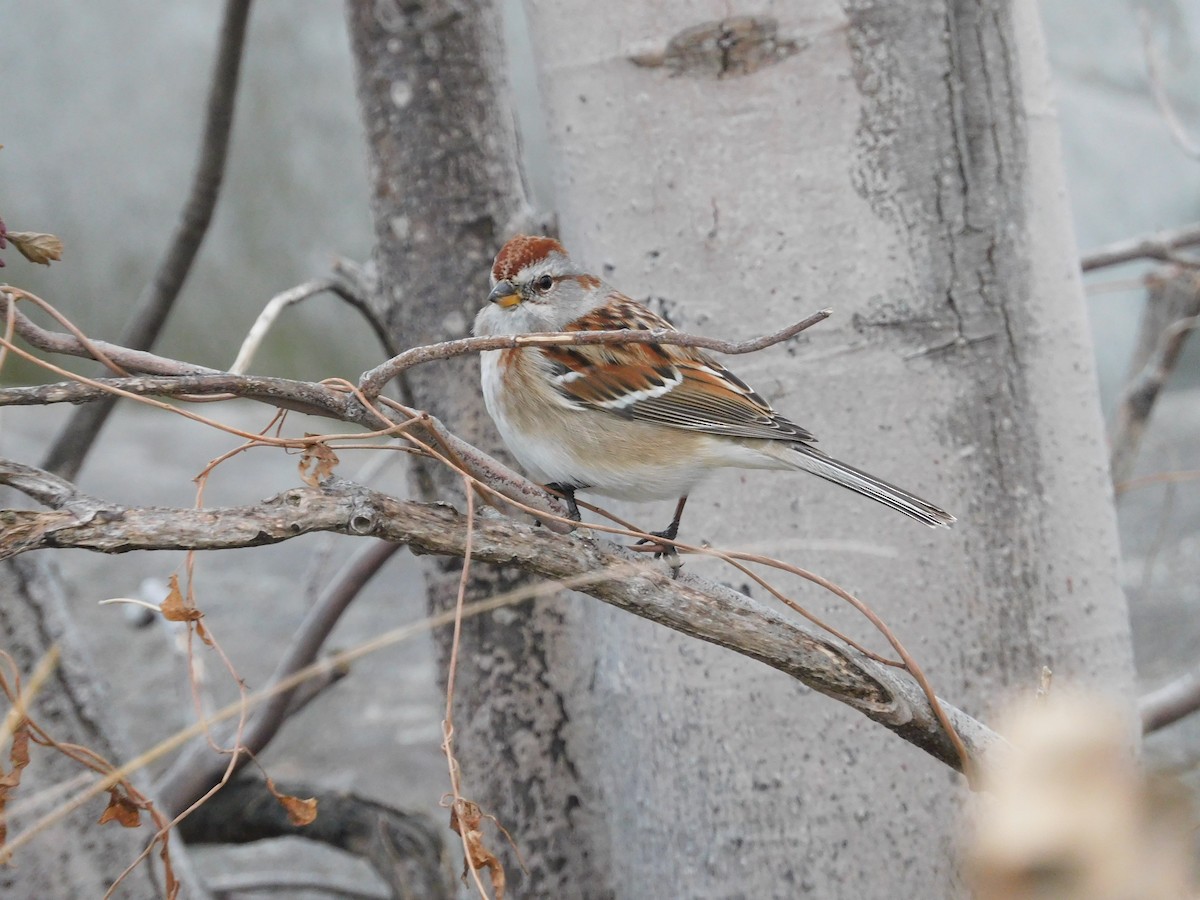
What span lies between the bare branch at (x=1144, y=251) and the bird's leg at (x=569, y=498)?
1080 millimetres

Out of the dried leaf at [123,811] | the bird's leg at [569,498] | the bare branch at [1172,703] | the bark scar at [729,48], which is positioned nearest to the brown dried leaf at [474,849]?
the dried leaf at [123,811]

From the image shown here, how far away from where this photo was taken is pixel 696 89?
145 cm

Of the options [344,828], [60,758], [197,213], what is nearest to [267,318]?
[60,758]

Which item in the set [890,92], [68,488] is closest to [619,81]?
[890,92]

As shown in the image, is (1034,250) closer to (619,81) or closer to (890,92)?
(890,92)

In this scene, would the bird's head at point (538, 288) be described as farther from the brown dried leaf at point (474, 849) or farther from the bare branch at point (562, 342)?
the brown dried leaf at point (474, 849)

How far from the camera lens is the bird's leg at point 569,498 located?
143 cm

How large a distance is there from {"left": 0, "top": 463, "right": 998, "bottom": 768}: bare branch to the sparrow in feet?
1.11

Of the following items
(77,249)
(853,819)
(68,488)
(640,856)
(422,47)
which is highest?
(77,249)

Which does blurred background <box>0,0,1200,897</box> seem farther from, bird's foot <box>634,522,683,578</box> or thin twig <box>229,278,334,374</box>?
bird's foot <box>634,522,683,578</box>

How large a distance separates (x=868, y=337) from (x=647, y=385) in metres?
0.34

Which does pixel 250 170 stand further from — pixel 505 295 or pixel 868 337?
pixel 868 337

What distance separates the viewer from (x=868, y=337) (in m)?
1.44

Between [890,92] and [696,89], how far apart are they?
0.23m
